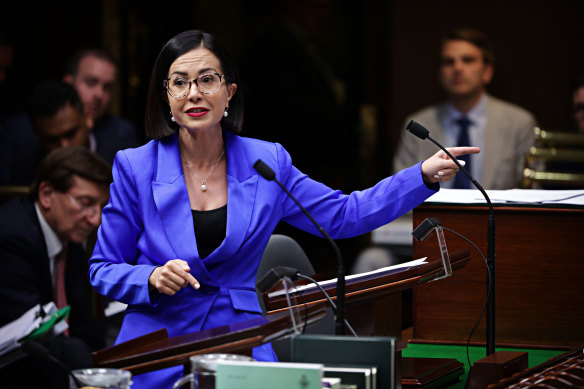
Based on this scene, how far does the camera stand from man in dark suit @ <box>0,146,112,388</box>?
12.5 ft

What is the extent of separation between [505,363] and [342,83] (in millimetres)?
4880

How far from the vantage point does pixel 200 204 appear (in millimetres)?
2547

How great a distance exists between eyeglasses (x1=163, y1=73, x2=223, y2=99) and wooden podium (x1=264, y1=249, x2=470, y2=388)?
638 mm

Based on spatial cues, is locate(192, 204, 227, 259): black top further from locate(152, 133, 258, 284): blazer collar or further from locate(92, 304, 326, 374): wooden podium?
locate(92, 304, 326, 374): wooden podium

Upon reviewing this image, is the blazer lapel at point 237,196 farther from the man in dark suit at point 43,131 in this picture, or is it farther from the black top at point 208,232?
the man in dark suit at point 43,131

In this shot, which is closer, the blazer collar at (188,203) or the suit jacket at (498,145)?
the blazer collar at (188,203)

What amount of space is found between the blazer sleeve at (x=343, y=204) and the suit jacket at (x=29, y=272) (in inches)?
63.5

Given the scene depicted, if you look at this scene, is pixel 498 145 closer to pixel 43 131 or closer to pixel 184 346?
pixel 43 131

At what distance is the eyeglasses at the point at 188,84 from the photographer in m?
2.50

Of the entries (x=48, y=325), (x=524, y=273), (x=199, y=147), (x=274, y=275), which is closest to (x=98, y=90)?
(x=48, y=325)

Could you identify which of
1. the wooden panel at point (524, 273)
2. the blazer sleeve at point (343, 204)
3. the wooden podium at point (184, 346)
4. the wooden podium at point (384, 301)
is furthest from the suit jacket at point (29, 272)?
the wooden podium at point (184, 346)

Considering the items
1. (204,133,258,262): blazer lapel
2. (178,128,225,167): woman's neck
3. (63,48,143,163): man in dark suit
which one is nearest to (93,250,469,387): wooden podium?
(204,133,258,262): blazer lapel

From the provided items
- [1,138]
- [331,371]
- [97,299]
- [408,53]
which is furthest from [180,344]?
[408,53]

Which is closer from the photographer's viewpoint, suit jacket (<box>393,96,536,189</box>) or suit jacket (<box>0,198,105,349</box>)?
suit jacket (<box>0,198,105,349</box>)
